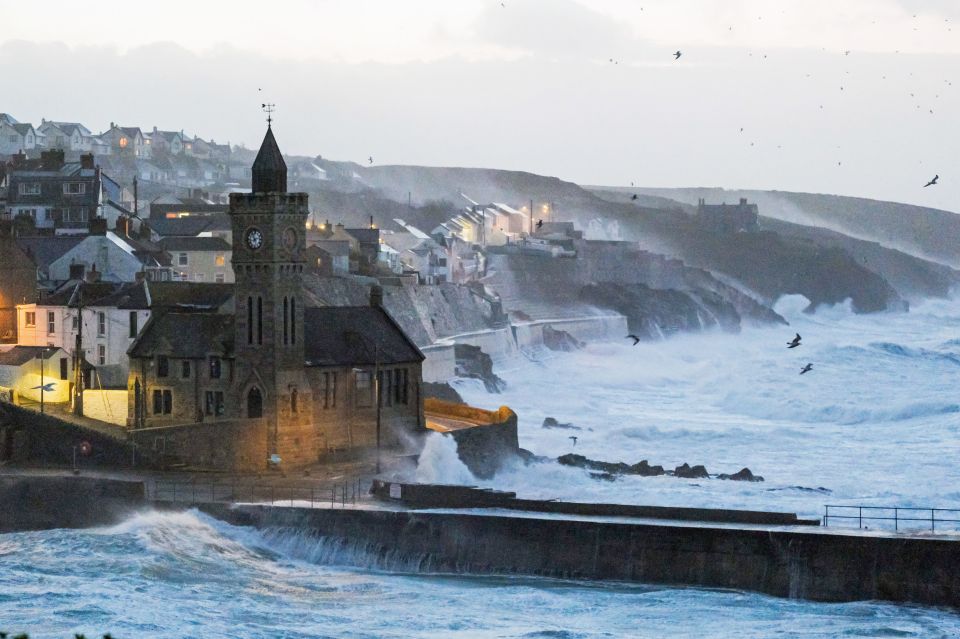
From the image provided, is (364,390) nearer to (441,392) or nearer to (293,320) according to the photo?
(293,320)

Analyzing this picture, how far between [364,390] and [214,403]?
15.2 feet

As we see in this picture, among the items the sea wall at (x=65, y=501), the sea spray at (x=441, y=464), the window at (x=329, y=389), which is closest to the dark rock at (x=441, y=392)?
the sea spray at (x=441, y=464)

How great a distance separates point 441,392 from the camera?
268 feet

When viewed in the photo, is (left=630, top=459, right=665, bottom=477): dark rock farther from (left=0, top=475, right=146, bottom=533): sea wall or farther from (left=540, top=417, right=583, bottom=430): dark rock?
(left=0, top=475, right=146, bottom=533): sea wall

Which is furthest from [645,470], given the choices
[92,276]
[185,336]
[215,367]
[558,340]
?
[558,340]

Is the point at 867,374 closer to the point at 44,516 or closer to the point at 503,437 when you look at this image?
the point at 503,437

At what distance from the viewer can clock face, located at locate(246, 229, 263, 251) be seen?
5684 cm

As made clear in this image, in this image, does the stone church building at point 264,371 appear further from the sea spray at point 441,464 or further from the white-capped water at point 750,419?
the white-capped water at point 750,419

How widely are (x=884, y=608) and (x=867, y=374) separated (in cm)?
7605

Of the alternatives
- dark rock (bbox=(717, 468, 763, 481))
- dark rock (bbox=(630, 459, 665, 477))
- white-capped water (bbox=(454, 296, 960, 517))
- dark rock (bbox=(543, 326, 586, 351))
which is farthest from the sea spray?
dark rock (bbox=(543, 326, 586, 351))

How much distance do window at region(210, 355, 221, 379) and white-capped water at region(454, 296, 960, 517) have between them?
30.4 feet

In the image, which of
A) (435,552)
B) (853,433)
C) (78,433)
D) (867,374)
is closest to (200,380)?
(78,433)

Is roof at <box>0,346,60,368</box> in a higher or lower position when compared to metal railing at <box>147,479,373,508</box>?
higher

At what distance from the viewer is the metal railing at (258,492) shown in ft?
166
